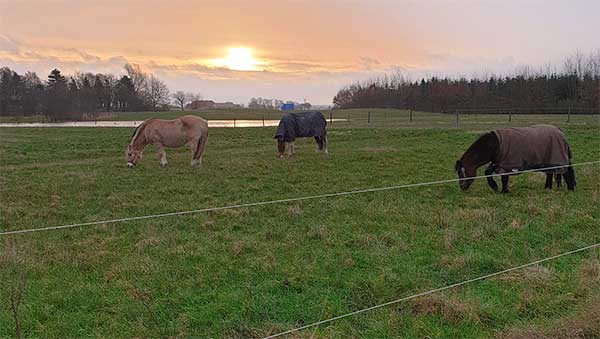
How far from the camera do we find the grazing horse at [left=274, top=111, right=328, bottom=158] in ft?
45.9

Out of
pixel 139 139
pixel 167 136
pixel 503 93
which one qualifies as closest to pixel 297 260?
pixel 167 136

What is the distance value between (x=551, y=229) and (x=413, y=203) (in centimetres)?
212

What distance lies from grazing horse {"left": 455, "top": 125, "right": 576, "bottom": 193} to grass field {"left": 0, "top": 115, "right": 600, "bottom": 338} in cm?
44

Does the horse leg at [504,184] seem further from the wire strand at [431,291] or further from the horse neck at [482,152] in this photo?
the wire strand at [431,291]

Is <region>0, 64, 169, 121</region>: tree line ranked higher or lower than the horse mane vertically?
higher

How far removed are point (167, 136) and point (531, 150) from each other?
30.0 ft

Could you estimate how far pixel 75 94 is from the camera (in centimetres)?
6450

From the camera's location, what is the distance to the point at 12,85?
60.5 metres

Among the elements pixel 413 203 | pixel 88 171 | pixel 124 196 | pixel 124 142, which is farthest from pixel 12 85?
pixel 413 203

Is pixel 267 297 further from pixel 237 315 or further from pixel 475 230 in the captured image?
pixel 475 230

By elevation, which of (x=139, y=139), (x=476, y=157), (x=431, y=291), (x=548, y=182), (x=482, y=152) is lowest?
(x=431, y=291)

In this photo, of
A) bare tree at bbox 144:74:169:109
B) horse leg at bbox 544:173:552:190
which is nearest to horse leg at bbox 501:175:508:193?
horse leg at bbox 544:173:552:190

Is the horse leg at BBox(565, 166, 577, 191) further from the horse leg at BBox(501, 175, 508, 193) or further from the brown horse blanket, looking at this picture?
the horse leg at BBox(501, 175, 508, 193)

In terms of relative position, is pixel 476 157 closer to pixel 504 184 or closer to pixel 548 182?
pixel 504 184
